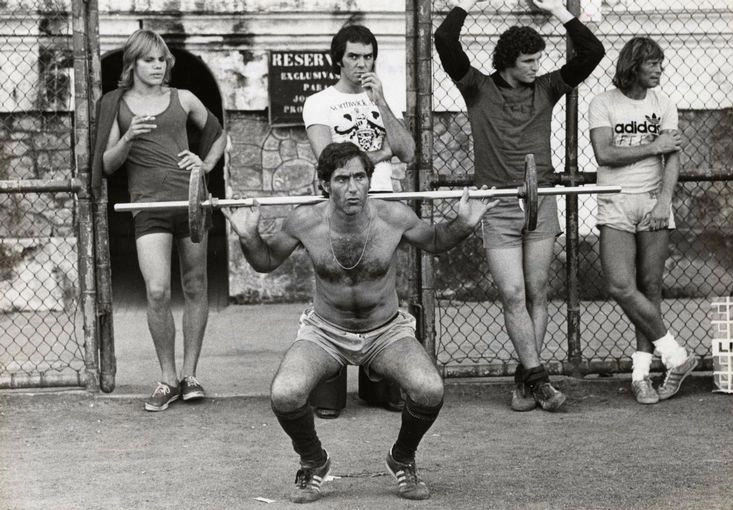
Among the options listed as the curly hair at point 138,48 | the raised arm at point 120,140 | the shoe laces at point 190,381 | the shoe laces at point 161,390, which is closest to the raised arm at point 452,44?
the curly hair at point 138,48

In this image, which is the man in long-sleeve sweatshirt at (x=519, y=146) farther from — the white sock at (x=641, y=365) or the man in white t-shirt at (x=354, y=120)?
the white sock at (x=641, y=365)

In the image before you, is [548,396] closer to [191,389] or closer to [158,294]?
[191,389]

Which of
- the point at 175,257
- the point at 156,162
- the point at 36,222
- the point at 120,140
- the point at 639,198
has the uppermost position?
the point at 120,140

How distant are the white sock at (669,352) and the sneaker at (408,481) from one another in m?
2.22

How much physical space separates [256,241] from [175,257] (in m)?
6.92

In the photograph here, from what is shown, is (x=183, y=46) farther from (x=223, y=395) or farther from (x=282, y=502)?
(x=282, y=502)

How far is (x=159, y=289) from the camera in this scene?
6.63 metres

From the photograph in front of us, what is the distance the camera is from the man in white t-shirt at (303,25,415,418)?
6324mm

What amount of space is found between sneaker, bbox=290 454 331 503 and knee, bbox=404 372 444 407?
53 centimetres

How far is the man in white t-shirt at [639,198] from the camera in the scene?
6.64m

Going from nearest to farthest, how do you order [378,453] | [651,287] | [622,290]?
1. [378,453]
2. [622,290]
3. [651,287]

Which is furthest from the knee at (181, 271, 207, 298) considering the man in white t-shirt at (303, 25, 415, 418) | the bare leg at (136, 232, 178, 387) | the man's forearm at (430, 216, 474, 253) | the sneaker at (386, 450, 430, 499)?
the sneaker at (386, 450, 430, 499)

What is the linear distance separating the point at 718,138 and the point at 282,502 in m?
6.90

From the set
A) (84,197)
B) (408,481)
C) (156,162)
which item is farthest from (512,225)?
(84,197)
